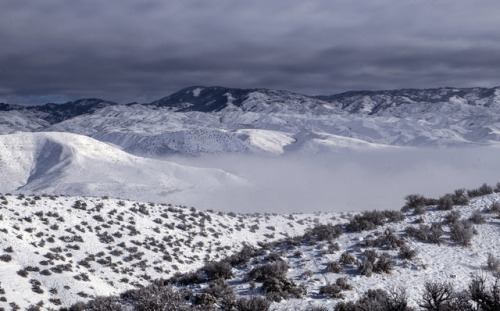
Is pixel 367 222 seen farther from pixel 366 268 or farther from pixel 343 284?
pixel 343 284

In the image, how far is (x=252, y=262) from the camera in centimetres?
1725

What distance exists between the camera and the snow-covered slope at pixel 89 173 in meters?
76.8

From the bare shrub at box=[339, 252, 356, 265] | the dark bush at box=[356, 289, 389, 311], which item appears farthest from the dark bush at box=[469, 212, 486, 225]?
the dark bush at box=[356, 289, 389, 311]

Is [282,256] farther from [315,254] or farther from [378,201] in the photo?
[378,201]

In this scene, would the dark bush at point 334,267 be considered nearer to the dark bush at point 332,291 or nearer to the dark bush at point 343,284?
the dark bush at point 343,284

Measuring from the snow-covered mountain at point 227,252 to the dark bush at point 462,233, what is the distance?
42mm

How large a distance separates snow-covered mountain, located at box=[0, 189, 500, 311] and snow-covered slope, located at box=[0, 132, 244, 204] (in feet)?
134

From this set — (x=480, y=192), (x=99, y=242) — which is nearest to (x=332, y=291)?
(x=480, y=192)

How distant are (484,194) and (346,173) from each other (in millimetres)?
102021

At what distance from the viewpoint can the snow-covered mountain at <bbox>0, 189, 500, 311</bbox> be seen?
1419 centimetres

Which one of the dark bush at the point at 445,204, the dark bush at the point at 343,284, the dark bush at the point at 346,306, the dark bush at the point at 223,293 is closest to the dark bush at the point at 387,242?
the dark bush at the point at 343,284

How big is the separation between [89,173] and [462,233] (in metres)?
82.9

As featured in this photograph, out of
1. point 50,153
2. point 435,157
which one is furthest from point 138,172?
point 435,157

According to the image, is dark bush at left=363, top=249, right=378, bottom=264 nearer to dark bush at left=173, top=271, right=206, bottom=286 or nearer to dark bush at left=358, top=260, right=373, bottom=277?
dark bush at left=358, top=260, right=373, bottom=277
